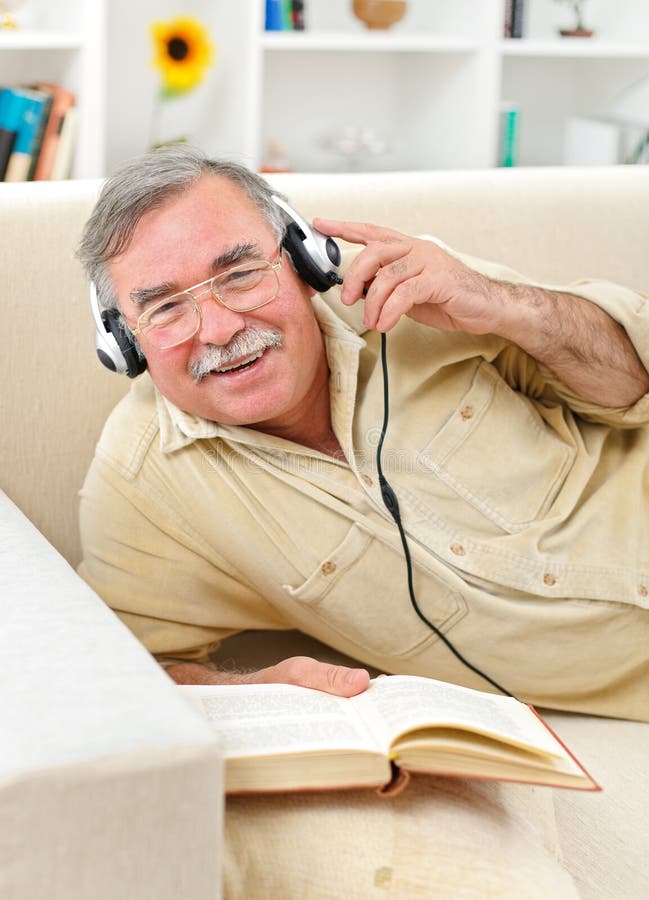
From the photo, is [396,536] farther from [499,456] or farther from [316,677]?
[316,677]

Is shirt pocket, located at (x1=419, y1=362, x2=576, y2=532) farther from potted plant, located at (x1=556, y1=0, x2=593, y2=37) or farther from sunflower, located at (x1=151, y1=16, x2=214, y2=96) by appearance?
potted plant, located at (x1=556, y1=0, x2=593, y2=37)

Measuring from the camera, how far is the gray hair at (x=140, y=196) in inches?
52.4

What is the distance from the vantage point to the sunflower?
2785 mm

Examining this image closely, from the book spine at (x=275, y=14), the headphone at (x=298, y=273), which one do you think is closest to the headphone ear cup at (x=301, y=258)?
the headphone at (x=298, y=273)

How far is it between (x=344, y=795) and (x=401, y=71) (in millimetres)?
2655

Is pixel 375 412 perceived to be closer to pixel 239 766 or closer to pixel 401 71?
pixel 239 766

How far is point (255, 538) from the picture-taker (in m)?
1.38

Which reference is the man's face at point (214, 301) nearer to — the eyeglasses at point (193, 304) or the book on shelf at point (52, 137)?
the eyeglasses at point (193, 304)

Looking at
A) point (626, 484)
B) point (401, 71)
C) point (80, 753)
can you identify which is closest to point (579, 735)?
point (626, 484)

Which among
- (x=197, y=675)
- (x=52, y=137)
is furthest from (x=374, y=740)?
(x=52, y=137)

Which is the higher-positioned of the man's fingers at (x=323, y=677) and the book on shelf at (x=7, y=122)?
the book on shelf at (x=7, y=122)

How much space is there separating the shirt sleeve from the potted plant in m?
2.19

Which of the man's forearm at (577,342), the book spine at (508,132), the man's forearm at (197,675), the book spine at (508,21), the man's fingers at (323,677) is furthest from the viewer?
the book spine at (508,132)

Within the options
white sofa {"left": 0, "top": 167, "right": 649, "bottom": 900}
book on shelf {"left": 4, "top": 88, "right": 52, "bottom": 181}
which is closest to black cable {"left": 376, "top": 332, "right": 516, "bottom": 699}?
white sofa {"left": 0, "top": 167, "right": 649, "bottom": 900}
